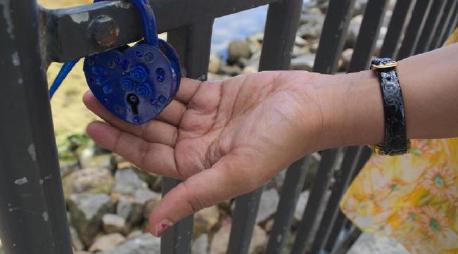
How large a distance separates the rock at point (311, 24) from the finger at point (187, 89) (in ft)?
14.7

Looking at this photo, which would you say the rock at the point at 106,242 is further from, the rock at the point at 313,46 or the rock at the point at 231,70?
the rock at the point at 313,46

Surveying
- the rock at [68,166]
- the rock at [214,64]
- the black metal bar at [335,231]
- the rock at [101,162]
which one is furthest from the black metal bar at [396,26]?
the rock at [214,64]

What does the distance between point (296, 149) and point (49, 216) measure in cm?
49

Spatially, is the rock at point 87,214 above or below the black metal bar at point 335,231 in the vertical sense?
below

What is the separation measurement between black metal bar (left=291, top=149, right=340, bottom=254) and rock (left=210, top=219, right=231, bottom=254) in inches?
30.7

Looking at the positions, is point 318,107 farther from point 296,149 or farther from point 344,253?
point 344,253

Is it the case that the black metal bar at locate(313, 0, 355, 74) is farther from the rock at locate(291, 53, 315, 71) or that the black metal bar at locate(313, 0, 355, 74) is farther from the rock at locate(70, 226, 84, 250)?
the rock at locate(291, 53, 315, 71)

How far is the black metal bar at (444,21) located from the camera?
2078 millimetres

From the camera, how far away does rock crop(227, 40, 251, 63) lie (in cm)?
498

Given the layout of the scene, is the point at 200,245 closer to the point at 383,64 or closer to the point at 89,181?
the point at 89,181

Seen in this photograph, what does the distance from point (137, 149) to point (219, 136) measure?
0.18 meters

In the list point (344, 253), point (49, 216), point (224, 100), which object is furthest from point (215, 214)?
point (49, 216)

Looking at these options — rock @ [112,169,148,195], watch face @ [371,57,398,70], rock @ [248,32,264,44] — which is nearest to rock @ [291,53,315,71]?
rock @ [248,32,264,44]

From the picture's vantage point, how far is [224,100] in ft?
3.60
